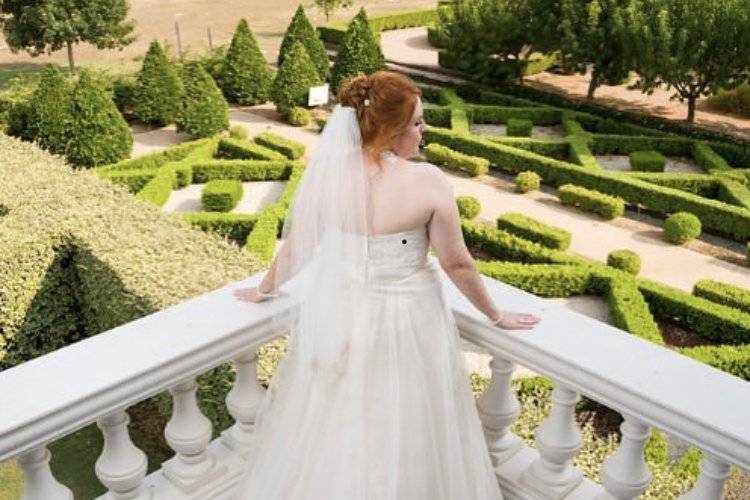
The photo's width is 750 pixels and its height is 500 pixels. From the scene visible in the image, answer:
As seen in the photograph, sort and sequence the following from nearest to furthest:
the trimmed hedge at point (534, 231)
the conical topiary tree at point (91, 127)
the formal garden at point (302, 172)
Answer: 1. the formal garden at point (302, 172)
2. the trimmed hedge at point (534, 231)
3. the conical topiary tree at point (91, 127)

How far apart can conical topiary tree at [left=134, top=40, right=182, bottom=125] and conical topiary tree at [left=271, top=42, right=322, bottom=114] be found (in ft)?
8.68

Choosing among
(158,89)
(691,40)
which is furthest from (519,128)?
(158,89)

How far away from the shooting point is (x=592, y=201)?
1517 centimetres

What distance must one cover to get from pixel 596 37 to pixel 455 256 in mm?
19405

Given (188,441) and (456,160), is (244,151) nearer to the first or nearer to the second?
(456,160)

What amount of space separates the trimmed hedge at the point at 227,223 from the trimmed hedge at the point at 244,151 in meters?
4.10

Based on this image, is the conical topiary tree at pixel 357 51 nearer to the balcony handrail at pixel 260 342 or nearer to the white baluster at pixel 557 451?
the balcony handrail at pixel 260 342

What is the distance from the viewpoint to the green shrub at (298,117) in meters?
20.3

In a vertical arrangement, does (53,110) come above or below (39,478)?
below

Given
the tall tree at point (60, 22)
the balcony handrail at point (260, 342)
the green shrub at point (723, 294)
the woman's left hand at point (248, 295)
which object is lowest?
the green shrub at point (723, 294)

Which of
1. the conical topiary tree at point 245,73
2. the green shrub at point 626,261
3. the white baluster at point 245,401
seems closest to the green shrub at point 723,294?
the green shrub at point 626,261

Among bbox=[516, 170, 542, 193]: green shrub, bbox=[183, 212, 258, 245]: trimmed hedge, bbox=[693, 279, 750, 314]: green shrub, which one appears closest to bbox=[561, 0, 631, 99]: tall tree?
bbox=[516, 170, 542, 193]: green shrub

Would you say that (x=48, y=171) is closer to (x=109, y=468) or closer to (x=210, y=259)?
(x=210, y=259)

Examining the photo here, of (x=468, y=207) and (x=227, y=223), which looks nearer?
(x=227, y=223)
